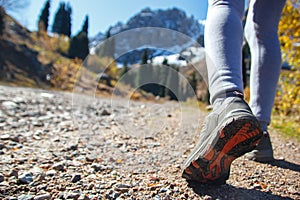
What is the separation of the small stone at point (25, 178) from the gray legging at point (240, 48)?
2.13 ft

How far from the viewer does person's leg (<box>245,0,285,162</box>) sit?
104cm

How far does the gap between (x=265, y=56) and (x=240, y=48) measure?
0.32 meters

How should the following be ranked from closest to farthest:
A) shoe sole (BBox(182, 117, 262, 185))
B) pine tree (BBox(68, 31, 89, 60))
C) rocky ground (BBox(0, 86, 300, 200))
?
shoe sole (BBox(182, 117, 262, 185)), rocky ground (BBox(0, 86, 300, 200)), pine tree (BBox(68, 31, 89, 60))

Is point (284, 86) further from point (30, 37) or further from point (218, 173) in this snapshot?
point (30, 37)

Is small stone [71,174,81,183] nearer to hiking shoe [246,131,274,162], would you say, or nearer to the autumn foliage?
hiking shoe [246,131,274,162]

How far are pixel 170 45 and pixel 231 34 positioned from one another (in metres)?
0.55

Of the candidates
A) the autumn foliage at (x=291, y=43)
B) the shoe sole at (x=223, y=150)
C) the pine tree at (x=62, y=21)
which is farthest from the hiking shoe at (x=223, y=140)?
the pine tree at (x=62, y=21)

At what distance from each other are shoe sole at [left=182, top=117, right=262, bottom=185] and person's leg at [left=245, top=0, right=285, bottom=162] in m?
0.42

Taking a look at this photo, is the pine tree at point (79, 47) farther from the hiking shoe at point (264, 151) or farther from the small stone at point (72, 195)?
the small stone at point (72, 195)

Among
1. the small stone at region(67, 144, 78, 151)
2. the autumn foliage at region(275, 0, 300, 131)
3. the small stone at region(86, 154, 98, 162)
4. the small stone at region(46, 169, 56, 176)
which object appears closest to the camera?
the small stone at region(46, 169, 56, 176)

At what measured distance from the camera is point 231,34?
791mm

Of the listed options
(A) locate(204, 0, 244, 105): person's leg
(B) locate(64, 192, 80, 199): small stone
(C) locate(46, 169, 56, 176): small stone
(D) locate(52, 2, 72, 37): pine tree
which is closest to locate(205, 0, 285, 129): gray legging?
(A) locate(204, 0, 244, 105): person's leg

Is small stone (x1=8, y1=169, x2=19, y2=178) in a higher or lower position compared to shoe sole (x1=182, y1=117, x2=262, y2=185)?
lower

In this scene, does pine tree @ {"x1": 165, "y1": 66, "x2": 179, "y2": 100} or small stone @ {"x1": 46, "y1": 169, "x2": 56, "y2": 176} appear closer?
small stone @ {"x1": 46, "y1": 169, "x2": 56, "y2": 176}
